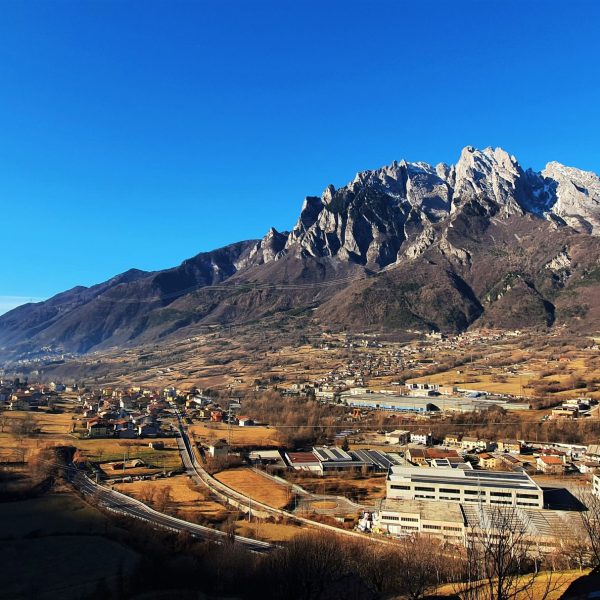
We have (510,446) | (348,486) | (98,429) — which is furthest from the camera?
(98,429)

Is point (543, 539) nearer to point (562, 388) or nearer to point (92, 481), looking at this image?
point (92, 481)

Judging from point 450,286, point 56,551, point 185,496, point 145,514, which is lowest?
point 185,496

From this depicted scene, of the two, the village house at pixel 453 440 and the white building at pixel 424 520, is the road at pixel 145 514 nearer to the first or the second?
the white building at pixel 424 520

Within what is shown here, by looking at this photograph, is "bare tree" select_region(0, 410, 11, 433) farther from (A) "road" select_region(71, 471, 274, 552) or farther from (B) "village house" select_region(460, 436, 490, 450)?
(B) "village house" select_region(460, 436, 490, 450)

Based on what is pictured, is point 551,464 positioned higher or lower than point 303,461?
lower

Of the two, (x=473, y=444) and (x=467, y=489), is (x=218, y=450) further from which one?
(x=473, y=444)

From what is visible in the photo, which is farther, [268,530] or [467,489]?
[467,489]

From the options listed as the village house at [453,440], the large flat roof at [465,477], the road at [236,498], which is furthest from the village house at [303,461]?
the village house at [453,440]

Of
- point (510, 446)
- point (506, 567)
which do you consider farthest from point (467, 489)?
point (506, 567)

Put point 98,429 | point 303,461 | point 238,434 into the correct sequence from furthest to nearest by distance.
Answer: point 238,434, point 98,429, point 303,461
